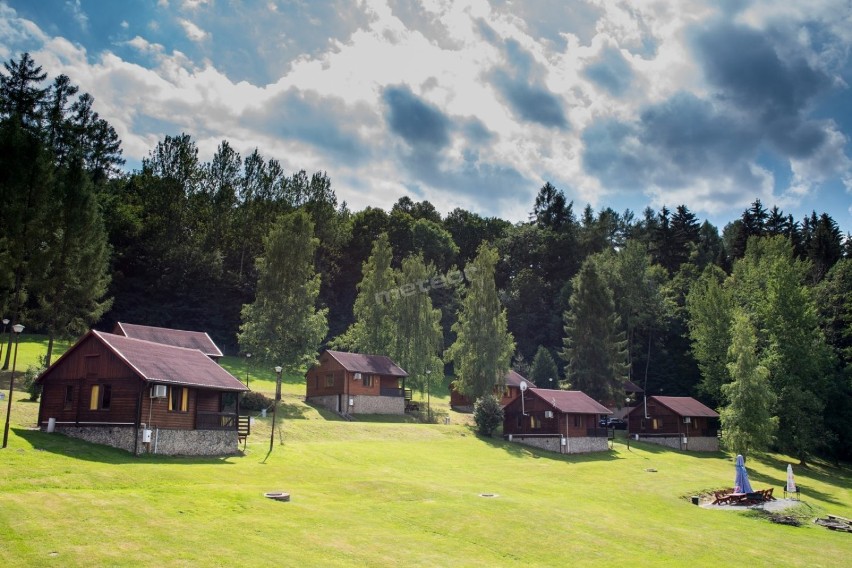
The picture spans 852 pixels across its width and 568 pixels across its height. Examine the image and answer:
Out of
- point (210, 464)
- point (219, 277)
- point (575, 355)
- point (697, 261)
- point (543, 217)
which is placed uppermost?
point (543, 217)

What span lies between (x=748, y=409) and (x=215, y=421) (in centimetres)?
4645

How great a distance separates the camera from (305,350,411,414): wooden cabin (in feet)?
200

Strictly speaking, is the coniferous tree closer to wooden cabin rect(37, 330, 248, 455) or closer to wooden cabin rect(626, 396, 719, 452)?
wooden cabin rect(626, 396, 719, 452)

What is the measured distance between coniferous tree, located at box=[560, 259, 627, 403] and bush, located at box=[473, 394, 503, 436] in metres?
20.1

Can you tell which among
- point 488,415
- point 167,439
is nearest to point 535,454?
point 488,415

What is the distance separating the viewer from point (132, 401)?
33.4m

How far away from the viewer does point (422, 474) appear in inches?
1455

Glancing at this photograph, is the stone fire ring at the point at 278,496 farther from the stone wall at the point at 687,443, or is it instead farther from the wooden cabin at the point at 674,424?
the stone wall at the point at 687,443

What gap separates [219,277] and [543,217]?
189 ft

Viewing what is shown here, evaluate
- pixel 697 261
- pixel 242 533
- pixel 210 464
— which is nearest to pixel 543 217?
pixel 697 261

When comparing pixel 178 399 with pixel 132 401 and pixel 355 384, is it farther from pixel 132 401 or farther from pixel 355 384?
pixel 355 384

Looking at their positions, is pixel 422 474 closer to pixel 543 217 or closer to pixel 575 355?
pixel 575 355

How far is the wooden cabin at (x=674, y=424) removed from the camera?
222ft

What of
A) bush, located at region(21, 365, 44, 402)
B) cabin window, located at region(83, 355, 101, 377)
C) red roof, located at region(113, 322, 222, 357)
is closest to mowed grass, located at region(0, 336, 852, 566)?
bush, located at region(21, 365, 44, 402)
